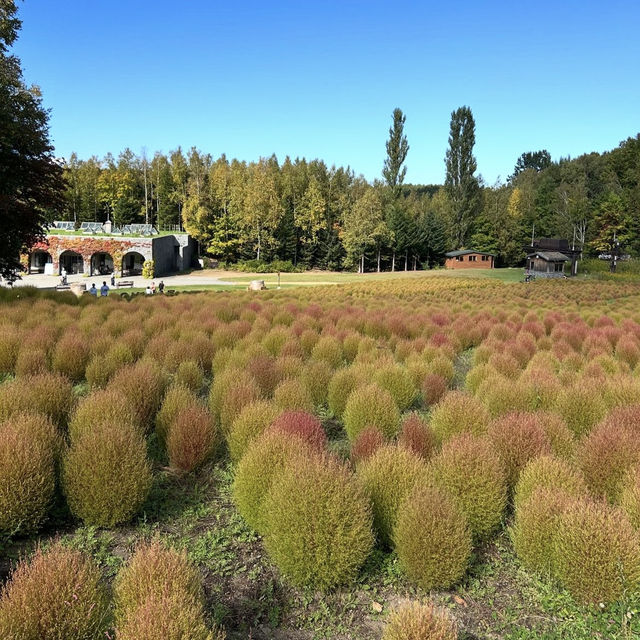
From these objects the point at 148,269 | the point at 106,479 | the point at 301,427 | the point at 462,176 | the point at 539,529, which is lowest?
the point at 539,529

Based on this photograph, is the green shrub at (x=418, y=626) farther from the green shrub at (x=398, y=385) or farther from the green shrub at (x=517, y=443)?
the green shrub at (x=398, y=385)

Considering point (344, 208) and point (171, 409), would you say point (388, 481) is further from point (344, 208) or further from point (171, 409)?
point (344, 208)

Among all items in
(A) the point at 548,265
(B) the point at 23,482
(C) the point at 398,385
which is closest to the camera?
(B) the point at 23,482

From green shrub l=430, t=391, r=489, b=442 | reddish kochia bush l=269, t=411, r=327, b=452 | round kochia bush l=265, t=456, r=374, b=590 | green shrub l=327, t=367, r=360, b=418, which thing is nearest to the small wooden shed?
green shrub l=327, t=367, r=360, b=418

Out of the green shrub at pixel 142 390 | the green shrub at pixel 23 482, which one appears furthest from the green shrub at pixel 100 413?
the green shrub at pixel 23 482

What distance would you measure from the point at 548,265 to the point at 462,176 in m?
27.9

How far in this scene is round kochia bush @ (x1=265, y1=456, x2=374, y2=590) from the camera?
3.58 metres

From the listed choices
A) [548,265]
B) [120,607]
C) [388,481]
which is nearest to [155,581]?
[120,607]

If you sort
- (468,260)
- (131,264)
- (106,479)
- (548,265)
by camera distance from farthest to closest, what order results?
(468,260) → (131,264) → (548,265) → (106,479)

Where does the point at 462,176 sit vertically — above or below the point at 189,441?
above

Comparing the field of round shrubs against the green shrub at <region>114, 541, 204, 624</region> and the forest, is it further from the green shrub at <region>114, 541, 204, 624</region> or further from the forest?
the forest

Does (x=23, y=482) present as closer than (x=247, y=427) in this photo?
Yes

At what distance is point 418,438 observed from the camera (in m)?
5.49

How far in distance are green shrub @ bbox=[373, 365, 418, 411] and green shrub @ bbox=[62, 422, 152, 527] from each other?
4090 millimetres
